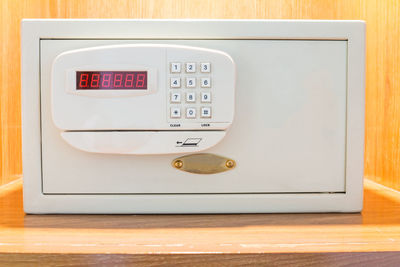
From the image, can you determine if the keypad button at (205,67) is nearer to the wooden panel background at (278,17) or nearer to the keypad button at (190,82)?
the keypad button at (190,82)

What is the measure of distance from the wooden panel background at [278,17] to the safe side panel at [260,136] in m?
0.28

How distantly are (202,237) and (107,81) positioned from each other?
28cm

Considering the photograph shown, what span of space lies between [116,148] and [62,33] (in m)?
0.20

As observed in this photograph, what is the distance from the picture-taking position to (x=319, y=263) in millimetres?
420

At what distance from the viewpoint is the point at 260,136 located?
61cm

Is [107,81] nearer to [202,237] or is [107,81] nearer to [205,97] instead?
[205,97]

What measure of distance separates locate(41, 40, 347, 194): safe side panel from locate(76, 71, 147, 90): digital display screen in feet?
0.21

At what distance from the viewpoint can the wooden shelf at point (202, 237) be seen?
0.42 metres

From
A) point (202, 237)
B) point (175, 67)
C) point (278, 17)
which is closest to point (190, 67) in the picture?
point (175, 67)

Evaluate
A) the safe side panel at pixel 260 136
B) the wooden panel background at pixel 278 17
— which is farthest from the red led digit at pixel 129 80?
the wooden panel background at pixel 278 17

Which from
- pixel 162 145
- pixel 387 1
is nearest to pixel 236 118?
pixel 162 145

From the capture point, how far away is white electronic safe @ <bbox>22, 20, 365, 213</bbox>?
23.3 inches

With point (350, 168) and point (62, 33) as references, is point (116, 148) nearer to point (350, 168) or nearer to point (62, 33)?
point (62, 33)

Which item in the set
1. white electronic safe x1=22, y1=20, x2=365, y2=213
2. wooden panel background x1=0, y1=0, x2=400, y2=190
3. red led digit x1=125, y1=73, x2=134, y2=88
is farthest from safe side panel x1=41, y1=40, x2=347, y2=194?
wooden panel background x1=0, y1=0, x2=400, y2=190
